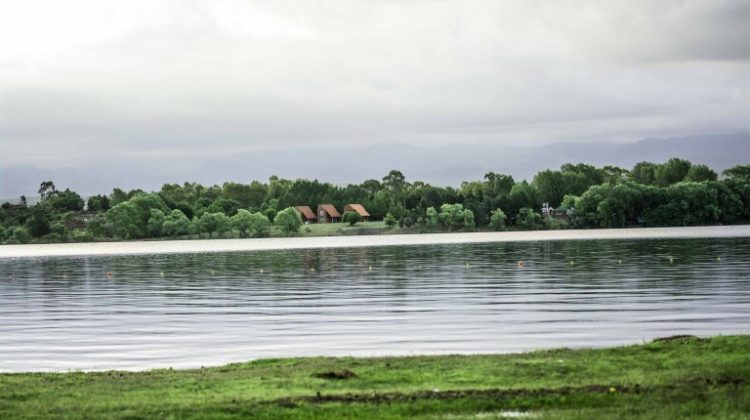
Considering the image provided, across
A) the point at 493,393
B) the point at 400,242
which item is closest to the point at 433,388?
the point at 493,393

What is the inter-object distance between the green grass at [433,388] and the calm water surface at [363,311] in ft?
16.7

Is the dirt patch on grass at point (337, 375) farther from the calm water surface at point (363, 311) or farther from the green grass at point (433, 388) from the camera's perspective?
the calm water surface at point (363, 311)

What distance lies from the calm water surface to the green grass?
509 cm

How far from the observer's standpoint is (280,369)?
20.2m

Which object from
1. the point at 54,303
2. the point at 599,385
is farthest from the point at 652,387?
the point at 54,303

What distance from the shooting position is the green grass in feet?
49.8

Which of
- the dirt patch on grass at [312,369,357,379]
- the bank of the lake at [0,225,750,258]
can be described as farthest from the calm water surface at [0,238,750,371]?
the bank of the lake at [0,225,750,258]

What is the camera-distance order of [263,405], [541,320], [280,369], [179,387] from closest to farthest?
1. [263,405]
2. [179,387]
3. [280,369]
4. [541,320]

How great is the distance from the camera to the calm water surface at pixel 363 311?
1086 inches

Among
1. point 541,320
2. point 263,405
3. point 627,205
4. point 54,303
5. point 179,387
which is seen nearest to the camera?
point 263,405

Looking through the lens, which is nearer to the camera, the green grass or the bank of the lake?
the green grass

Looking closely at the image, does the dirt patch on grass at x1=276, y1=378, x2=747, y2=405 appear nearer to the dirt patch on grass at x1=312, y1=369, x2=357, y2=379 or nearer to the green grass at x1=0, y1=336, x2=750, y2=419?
the green grass at x1=0, y1=336, x2=750, y2=419

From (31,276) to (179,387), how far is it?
64.9m

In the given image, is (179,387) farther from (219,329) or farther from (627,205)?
(627,205)
